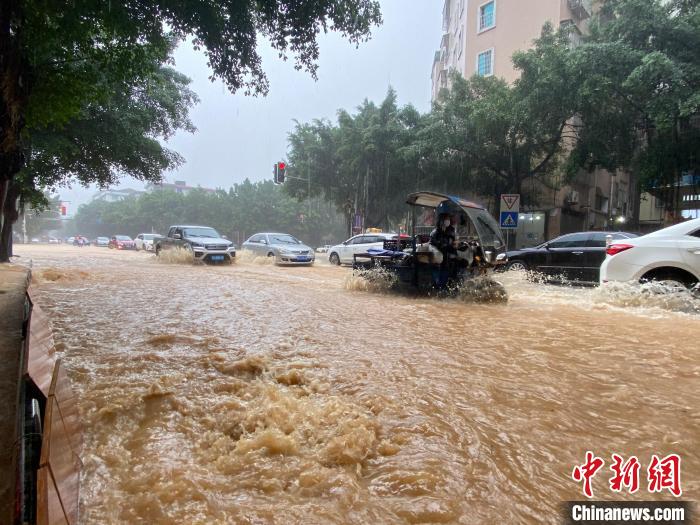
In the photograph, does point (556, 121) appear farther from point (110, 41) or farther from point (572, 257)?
point (110, 41)

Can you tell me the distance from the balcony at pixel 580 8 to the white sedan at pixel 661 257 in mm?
22076

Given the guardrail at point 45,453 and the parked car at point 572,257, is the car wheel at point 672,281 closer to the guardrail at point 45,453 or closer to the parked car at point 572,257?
the parked car at point 572,257

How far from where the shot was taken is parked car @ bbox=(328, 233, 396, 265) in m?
16.8

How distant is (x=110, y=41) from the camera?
15.8 ft

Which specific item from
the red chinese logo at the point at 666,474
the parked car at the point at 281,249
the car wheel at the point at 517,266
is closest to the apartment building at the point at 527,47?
the car wheel at the point at 517,266

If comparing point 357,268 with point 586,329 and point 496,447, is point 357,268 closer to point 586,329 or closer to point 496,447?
point 586,329

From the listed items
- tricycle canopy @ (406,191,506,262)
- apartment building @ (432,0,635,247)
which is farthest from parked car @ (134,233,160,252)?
tricycle canopy @ (406,191,506,262)

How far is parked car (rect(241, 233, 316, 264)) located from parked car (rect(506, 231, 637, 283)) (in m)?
7.82

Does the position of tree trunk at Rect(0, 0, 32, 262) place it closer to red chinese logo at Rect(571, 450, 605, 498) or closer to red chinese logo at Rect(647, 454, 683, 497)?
red chinese logo at Rect(571, 450, 605, 498)

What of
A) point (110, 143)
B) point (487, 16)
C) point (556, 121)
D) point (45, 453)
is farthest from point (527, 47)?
point (45, 453)

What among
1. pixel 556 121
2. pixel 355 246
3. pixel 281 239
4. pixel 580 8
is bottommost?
pixel 355 246

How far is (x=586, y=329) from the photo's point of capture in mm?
5188

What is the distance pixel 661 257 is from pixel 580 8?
75.7ft

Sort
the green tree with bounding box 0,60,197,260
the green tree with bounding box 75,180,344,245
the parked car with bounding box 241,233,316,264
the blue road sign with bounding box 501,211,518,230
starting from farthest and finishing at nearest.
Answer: the green tree with bounding box 75,180,344,245 < the parked car with bounding box 241,233,316,264 < the blue road sign with bounding box 501,211,518,230 < the green tree with bounding box 0,60,197,260
